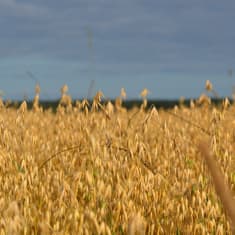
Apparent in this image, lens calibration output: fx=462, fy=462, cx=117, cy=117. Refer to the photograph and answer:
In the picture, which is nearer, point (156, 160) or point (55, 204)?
point (55, 204)

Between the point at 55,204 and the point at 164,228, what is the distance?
568 mm

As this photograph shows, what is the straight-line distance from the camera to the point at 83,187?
101 inches

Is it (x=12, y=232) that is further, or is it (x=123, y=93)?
(x=123, y=93)

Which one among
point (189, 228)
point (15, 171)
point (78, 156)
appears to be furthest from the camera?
point (78, 156)

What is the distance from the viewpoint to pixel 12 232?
1349 millimetres

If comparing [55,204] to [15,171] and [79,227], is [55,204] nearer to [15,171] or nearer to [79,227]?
[79,227]

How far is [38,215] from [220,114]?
1877mm

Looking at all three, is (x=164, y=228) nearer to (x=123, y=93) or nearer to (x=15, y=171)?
(x=15, y=171)

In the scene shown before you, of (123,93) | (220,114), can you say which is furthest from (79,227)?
(123,93)

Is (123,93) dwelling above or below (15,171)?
above

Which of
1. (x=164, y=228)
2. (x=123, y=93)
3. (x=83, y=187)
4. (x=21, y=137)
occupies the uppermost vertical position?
(x=123, y=93)

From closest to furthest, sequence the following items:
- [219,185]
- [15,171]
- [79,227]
→ [219,185], [79,227], [15,171]

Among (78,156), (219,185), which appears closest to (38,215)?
(78,156)

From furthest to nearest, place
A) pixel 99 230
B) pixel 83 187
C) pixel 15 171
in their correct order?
pixel 15 171 → pixel 83 187 → pixel 99 230
